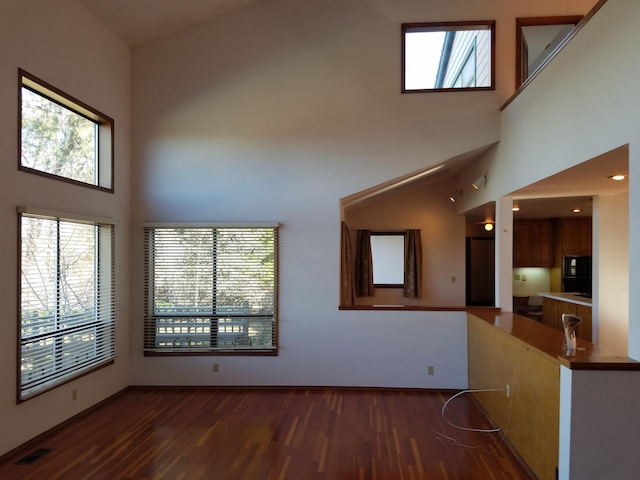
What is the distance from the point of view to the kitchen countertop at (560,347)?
241 centimetres

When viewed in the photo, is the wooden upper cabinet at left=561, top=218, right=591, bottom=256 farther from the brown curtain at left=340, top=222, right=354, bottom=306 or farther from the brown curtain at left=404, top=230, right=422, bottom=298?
the brown curtain at left=340, top=222, right=354, bottom=306

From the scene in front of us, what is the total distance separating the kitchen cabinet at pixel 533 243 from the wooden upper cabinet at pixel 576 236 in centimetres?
30

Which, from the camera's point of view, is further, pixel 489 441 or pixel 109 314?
pixel 109 314

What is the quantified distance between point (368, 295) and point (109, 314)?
14.2 ft

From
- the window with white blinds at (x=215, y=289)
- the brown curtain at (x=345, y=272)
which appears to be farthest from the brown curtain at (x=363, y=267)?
the window with white blinds at (x=215, y=289)

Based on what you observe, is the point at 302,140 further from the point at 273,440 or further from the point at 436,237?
the point at 436,237

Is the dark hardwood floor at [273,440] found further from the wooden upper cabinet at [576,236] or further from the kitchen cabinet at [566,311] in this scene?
the wooden upper cabinet at [576,236]

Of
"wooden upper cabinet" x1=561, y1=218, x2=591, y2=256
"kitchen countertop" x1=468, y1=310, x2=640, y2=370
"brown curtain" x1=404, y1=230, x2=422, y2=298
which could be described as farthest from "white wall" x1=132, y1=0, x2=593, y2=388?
"wooden upper cabinet" x1=561, y1=218, x2=591, y2=256

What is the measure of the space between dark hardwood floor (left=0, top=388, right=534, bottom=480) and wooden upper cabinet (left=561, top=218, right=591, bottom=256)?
182 inches

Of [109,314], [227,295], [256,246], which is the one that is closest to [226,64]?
[256,246]

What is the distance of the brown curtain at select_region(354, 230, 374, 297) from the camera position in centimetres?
754

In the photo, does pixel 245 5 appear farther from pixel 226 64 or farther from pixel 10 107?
pixel 10 107

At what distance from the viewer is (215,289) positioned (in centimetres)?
497

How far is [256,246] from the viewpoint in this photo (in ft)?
16.3
